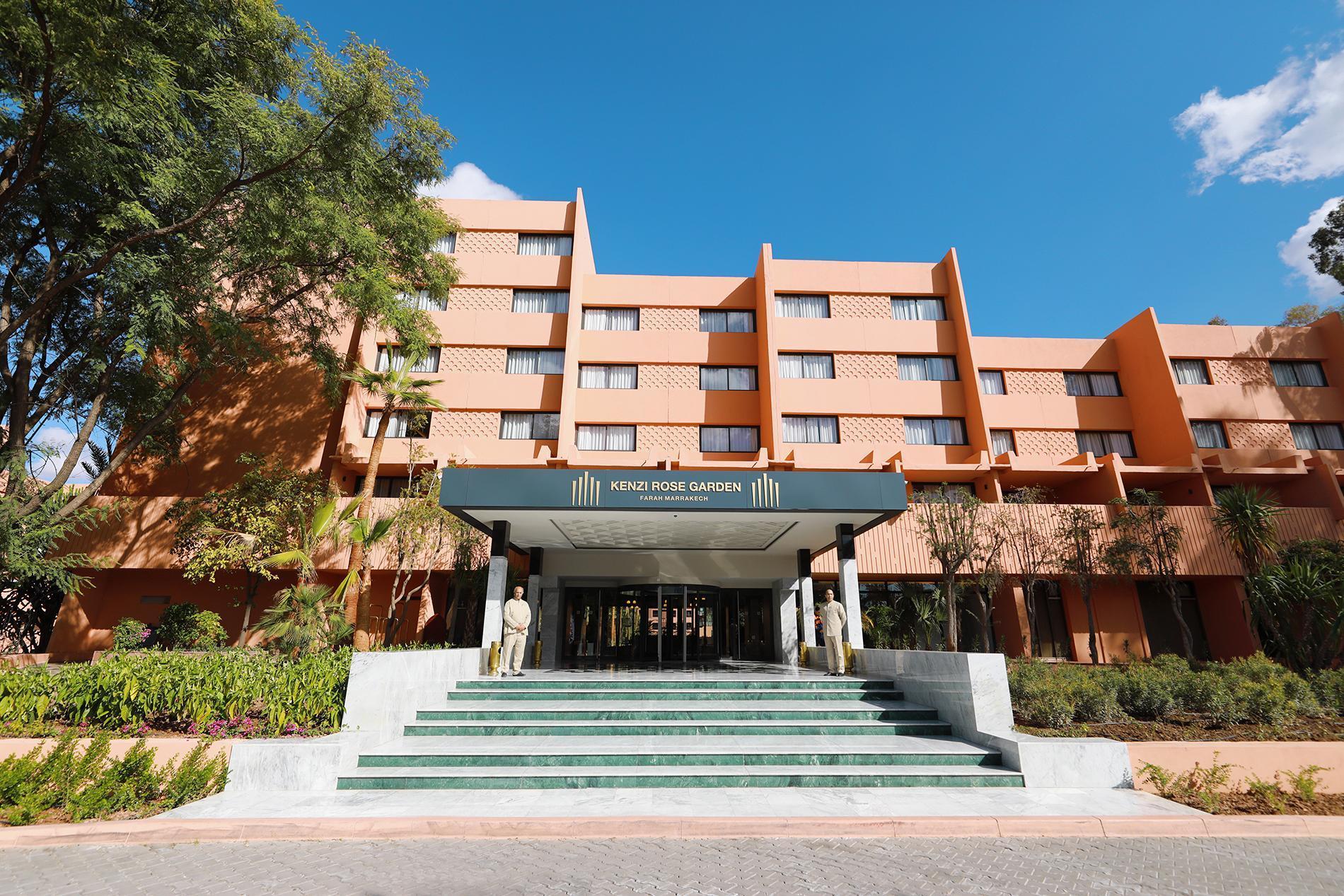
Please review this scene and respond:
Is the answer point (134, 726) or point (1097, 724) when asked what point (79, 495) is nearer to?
point (134, 726)

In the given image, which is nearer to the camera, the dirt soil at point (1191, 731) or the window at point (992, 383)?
the dirt soil at point (1191, 731)

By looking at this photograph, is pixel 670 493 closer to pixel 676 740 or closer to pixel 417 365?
pixel 676 740

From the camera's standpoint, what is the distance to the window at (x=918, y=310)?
2586cm

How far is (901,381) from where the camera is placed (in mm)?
24719

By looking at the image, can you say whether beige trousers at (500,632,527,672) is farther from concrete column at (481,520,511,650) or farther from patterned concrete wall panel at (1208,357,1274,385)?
patterned concrete wall panel at (1208,357,1274,385)

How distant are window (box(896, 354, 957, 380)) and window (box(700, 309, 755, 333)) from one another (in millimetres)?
6084

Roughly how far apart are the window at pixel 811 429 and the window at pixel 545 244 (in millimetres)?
11246

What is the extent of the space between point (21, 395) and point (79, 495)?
333cm

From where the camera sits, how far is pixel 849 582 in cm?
1332

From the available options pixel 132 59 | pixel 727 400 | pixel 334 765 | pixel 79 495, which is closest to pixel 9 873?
pixel 334 765

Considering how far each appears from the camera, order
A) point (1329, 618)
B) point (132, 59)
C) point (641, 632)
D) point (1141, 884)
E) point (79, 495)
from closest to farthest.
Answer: point (1141, 884) → point (132, 59) → point (1329, 618) → point (79, 495) → point (641, 632)

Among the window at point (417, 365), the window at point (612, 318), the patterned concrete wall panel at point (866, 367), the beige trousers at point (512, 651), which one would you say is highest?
the window at point (612, 318)

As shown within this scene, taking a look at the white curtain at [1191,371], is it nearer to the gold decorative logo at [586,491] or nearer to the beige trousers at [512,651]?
the gold decorative logo at [586,491]

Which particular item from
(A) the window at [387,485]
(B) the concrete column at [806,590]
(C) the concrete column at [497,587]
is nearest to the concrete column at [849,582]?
(B) the concrete column at [806,590]
